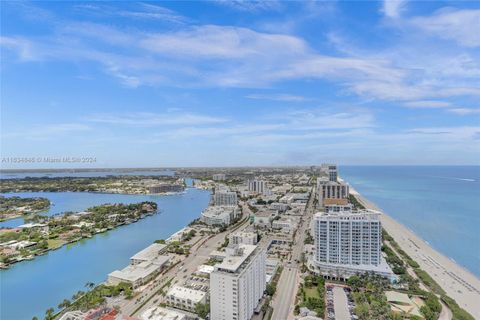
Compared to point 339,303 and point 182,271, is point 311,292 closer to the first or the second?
point 339,303

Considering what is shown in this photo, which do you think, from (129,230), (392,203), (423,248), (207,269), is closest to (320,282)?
(207,269)

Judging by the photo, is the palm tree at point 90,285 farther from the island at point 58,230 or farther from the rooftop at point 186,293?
the island at point 58,230

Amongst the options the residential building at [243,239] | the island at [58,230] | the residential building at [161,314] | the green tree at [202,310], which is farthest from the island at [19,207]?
the green tree at [202,310]

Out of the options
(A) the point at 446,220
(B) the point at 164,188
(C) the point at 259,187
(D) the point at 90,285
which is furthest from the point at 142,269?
(B) the point at 164,188

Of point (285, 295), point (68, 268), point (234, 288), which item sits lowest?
point (68, 268)

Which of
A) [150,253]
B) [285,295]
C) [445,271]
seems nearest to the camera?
[285,295]
